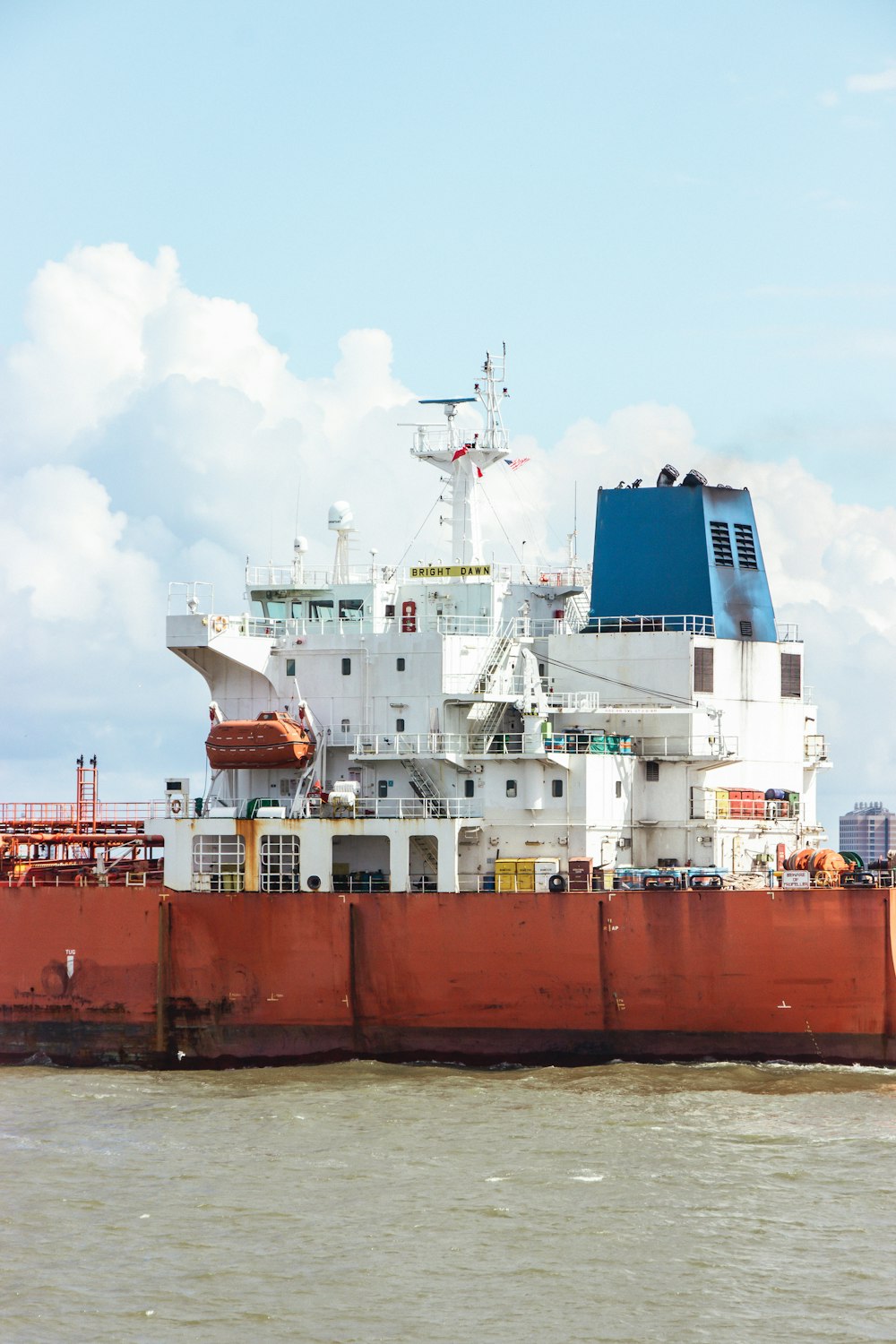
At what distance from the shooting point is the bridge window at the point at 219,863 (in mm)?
33406

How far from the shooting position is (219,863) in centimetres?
3366

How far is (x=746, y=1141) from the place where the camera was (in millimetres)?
25844

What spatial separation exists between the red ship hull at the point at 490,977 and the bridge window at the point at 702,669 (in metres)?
4.86

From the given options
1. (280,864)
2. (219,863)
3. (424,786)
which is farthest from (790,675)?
(219,863)

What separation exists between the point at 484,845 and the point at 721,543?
7.47 metres

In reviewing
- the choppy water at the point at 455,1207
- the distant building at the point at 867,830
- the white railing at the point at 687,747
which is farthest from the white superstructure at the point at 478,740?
the distant building at the point at 867,830

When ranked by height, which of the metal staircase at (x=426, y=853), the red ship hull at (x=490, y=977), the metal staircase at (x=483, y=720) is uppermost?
the metal staircase at (x=483, y=720)

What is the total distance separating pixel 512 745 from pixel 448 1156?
10.1 meters

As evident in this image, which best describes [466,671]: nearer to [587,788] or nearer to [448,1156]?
[587,788]

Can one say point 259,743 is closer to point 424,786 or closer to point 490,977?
point 424,786

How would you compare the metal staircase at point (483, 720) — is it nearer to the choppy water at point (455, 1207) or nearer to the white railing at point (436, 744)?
the white railing at point (436, 744)

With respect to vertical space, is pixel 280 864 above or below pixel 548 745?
below

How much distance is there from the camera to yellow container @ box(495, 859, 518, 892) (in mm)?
32312

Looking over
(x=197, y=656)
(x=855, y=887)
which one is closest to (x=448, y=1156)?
(x=855, y=887)
